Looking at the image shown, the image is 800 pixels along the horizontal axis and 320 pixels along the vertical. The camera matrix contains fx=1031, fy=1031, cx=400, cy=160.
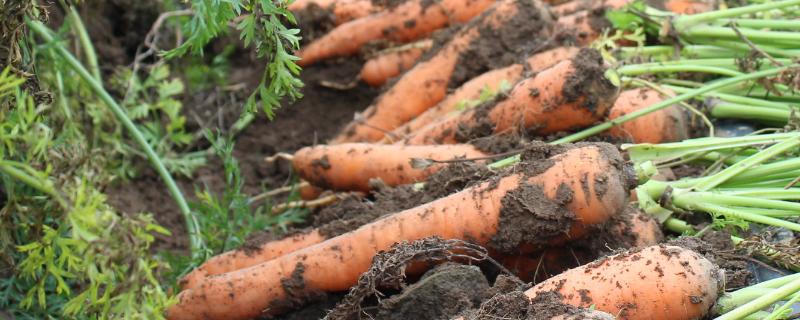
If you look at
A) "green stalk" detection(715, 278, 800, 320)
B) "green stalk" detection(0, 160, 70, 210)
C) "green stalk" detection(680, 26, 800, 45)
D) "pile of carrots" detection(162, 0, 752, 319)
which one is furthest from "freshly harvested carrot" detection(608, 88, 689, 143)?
"green stalk" detection(0, 160, 70, 210)

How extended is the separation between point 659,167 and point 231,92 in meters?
1.96

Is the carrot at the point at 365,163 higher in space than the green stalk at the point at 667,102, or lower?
lower

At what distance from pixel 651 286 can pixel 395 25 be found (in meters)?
1.89

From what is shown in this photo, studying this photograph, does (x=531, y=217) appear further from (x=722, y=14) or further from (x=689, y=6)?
(x=689, y=6)

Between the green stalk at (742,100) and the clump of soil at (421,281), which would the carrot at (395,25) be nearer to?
the green stalk at (742,100)

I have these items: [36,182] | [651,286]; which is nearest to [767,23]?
[651,286]

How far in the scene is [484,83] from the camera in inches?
127

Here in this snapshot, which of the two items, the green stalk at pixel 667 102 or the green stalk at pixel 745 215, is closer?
the green stalk at pixel 745 215

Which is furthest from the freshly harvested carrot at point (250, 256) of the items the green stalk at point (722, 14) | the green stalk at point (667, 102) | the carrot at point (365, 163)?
the green stalk at point (722, 14)

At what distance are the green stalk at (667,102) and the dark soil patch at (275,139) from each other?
1125 millimetres

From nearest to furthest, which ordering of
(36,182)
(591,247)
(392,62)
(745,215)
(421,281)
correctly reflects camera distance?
(36,182)
(421,281)
(745,215)
(591,247)
(392,62)

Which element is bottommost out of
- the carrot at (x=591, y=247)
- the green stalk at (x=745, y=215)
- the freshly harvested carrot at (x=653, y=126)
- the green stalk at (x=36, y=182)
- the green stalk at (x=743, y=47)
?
the carrot at (x=591, y=247)

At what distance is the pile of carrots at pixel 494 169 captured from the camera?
7.08 ft

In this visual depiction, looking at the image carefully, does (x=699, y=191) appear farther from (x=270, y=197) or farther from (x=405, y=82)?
(x=270, y=197)
